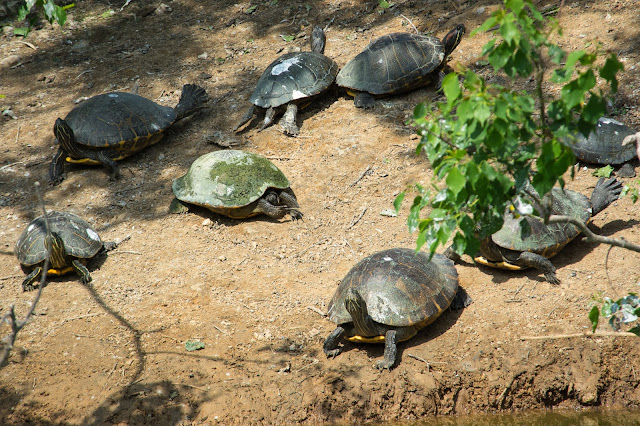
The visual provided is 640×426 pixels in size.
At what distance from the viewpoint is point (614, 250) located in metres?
5.68

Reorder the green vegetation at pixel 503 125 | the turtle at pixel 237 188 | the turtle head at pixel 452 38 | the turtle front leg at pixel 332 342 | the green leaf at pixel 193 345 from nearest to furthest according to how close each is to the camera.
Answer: the green vegetation at pixel 503 125, the turtle front leg at pixel 332 342, the green leaf at pixel 193 345, the turtle at pixel 237 188, the turtle head at pixel 452 38

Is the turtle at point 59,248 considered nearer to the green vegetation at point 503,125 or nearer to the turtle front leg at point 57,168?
the turtle front leg at point 57,168

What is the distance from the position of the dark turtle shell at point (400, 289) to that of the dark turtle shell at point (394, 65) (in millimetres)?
3998

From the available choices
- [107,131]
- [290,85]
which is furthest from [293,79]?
[107,131]

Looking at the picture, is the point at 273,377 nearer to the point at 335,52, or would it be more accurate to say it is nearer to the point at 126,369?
the point at 126,369

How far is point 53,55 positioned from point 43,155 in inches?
138

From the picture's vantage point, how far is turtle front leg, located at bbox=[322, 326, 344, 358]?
510 centimetres

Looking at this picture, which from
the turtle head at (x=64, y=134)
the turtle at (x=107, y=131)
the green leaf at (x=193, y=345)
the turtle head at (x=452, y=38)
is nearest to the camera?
the green leaf at (x=193, y=345)

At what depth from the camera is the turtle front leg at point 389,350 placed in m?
4.91

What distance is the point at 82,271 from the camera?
6141 millimetres

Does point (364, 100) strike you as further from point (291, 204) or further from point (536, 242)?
point (536, 242)

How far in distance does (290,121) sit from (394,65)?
6.12 ft

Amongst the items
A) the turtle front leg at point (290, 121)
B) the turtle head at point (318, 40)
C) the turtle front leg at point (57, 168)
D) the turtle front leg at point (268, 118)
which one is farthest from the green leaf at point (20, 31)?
the turtle front leg at point (290, 121)

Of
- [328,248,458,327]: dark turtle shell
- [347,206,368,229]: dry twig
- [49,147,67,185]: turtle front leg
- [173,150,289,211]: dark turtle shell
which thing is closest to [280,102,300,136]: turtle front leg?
[173,150,289,211]: dark turtle shell
